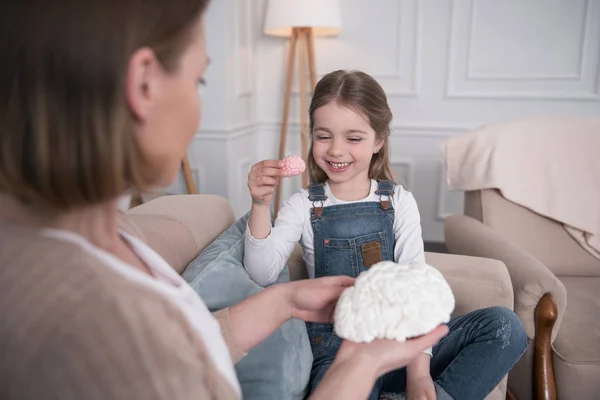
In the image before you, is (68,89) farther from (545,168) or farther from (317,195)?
(545,168)

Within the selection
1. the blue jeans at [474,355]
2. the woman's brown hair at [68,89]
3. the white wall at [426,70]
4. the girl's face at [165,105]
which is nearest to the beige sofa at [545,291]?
the blue jeans at [474,355]

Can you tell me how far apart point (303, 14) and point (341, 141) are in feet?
5.00

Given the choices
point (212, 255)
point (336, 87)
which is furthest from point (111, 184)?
point (336, 87)

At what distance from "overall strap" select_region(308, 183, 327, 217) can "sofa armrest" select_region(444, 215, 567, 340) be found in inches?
27.2

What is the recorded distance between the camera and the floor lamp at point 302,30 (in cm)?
284

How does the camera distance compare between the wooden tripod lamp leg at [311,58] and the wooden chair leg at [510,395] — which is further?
the wooden tripod lamp leg at [311,58]

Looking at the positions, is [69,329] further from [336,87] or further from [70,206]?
[336,87]

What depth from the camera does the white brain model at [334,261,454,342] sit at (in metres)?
0.91

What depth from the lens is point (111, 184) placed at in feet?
1.81

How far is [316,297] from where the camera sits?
1.04m

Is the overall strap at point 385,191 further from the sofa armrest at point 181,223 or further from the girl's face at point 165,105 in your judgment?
the girl's face at point 165,105

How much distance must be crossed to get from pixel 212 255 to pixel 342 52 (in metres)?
2.34

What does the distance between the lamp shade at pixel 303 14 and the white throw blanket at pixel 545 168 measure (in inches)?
43.0

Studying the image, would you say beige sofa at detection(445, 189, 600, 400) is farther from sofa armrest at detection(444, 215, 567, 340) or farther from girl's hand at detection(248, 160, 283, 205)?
girl's hand at detection(248, 160, 283, 205)
